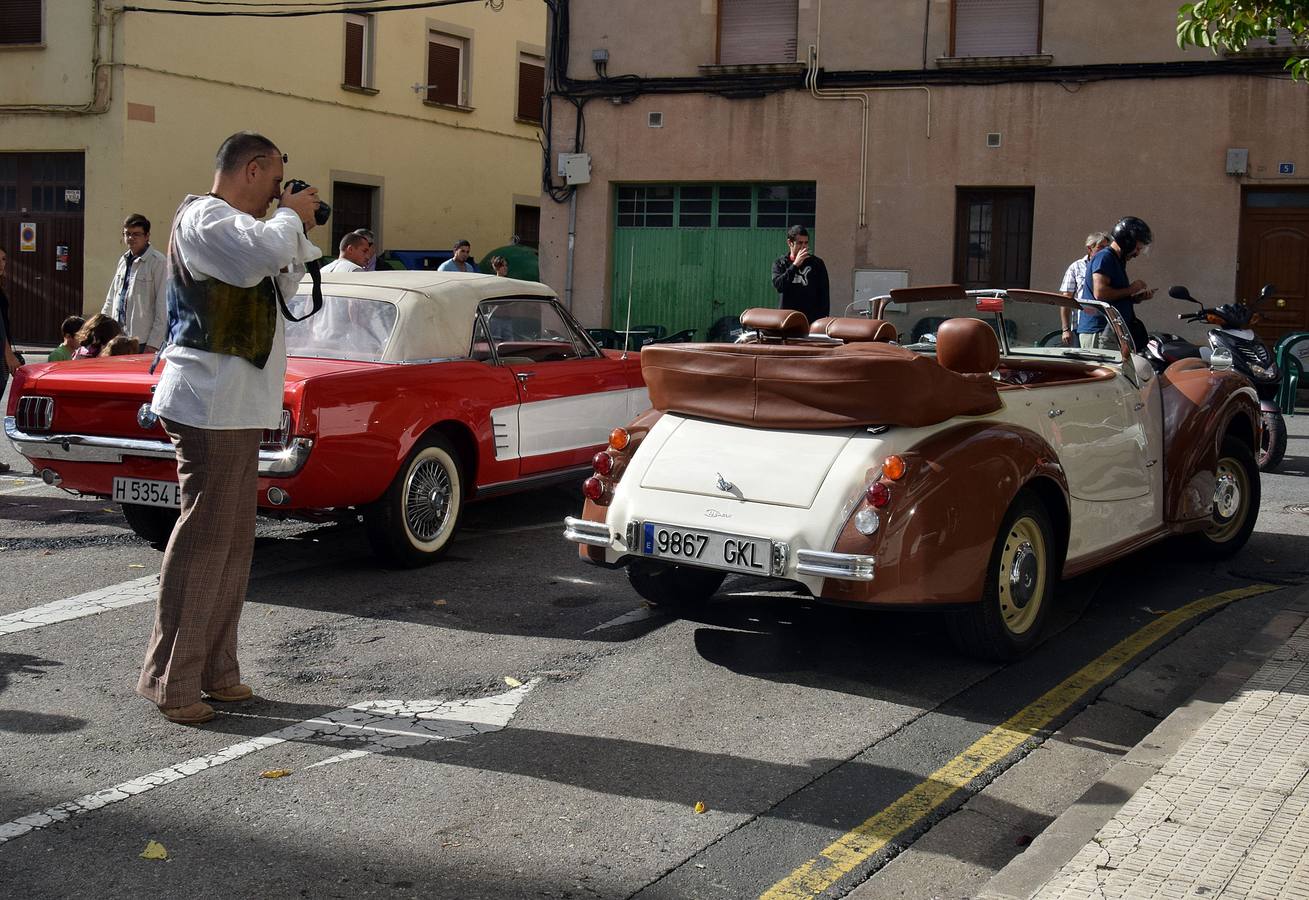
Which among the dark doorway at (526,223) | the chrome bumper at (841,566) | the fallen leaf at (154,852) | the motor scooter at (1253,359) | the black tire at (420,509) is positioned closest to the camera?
the fallen leaf at (154,852)

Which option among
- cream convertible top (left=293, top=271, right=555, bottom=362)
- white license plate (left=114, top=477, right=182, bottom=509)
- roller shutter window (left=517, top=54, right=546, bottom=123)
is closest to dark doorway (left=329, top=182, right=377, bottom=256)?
roller shutter window (left=517, top=54, right=546, bottom=123)

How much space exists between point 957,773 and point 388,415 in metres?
3.50

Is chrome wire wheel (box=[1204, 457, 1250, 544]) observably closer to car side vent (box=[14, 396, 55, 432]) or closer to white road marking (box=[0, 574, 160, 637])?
white road marking (box=[0, 574, 160, 637])

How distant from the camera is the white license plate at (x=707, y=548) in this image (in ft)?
17.5

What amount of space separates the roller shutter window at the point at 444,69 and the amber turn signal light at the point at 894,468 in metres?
24.6

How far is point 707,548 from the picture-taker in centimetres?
545

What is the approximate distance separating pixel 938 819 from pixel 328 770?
181cm

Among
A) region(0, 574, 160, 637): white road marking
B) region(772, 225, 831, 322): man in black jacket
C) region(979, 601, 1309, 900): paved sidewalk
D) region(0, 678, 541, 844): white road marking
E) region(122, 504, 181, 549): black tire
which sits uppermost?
region(772, 225, 831, 322): man in black jacket

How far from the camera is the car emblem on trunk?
6430mm

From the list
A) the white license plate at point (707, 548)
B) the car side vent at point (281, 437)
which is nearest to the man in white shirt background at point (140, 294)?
the car side vent at point (281, 437)

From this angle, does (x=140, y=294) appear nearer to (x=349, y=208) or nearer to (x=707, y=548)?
(x=707, y=548)

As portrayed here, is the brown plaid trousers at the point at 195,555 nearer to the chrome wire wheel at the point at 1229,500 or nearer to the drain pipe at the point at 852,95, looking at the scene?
the chrome wire wheel at the point at 1229,500

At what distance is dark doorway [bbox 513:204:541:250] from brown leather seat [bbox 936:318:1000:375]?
25.9 meters

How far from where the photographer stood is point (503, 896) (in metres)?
3.58
